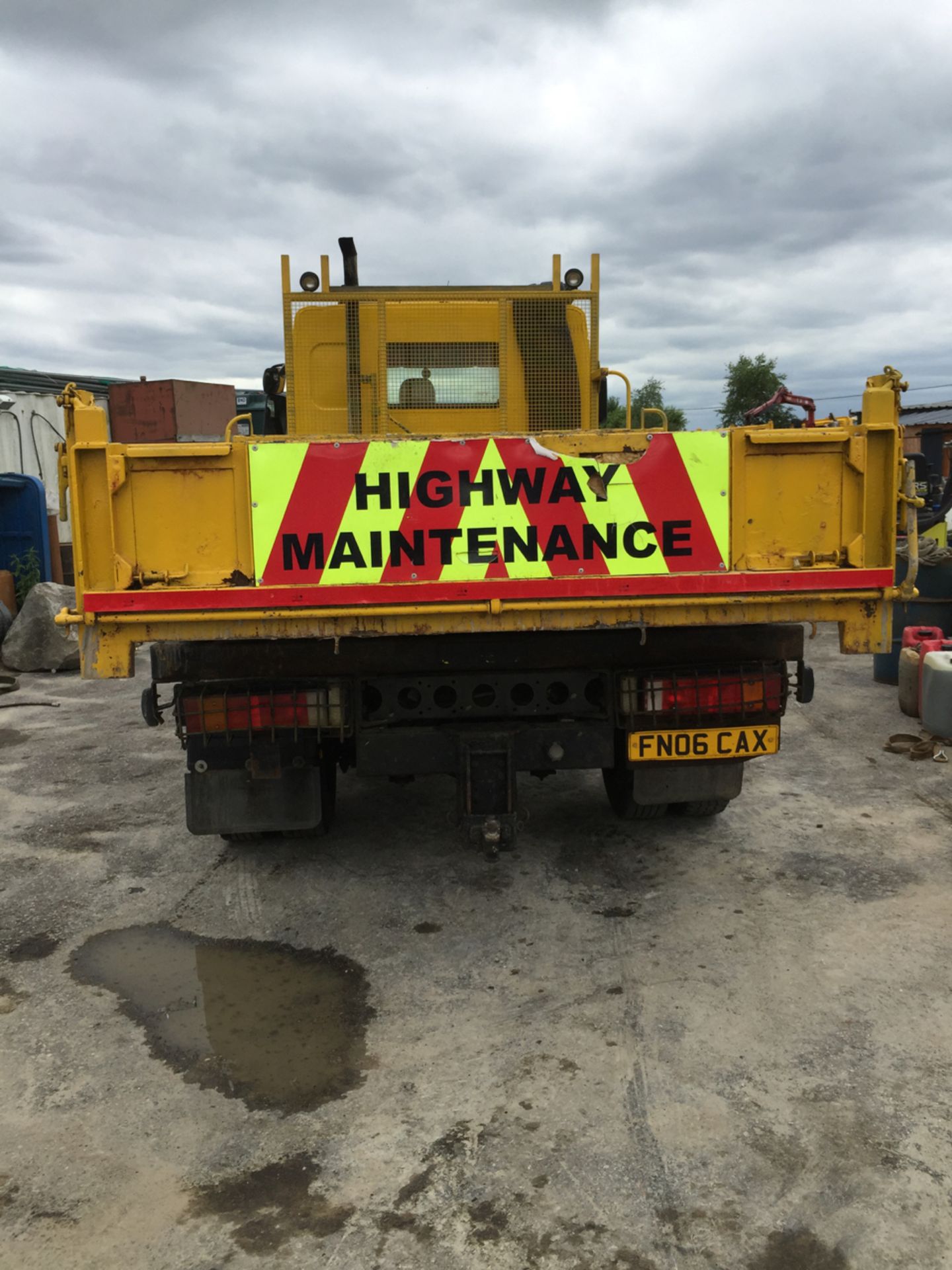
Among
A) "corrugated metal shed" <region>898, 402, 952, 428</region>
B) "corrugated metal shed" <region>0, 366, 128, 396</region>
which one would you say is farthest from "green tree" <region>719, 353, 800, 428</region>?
"corrugated metal shed" <region>0, 366, 128, 396</region>

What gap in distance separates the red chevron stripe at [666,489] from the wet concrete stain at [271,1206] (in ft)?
8.10

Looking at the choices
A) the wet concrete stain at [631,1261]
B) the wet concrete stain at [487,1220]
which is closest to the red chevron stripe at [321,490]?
the wet concrete stain at [487,1220]

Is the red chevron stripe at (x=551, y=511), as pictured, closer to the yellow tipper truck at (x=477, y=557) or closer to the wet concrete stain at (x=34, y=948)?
the yellow tipper truck at (x=477, y=557)

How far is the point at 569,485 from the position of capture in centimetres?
368

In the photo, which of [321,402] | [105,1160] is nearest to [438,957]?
[105,1160]

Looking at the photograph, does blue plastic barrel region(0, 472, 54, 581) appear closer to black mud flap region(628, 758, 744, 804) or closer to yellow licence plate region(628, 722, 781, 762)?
black mud flap region(628, 758, 744, 804)

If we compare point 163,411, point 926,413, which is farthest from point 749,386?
point 163,411

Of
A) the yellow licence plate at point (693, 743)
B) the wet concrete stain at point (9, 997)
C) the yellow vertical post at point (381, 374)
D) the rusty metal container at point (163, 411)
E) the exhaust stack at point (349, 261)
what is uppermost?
the rusty metal container at point (163, 411)

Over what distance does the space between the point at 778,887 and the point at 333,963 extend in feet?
6.94

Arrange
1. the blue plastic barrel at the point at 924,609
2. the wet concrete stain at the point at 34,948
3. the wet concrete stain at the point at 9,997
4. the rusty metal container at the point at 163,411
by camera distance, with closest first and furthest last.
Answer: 1. the wet concrete stain at the point at 9,997
2. the wet concrete stain at the point at 34,948
3. the blue plastic barrel at the point at 924,609
4. the rusty metal container at the point at 163,411

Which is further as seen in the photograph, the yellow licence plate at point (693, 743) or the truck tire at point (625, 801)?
the truck tire at point (625, 801)

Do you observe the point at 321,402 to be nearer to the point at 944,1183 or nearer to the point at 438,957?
the point at 438,957

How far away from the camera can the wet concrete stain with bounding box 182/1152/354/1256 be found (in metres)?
2.43

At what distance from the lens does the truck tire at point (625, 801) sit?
5.22 meters
